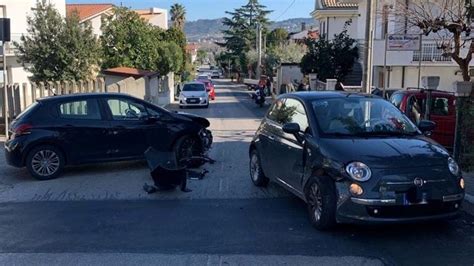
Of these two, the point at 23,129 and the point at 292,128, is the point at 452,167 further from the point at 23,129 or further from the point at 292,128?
the point at 23,129

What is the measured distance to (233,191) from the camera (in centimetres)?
881

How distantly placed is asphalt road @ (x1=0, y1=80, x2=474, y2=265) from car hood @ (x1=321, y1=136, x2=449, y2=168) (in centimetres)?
84

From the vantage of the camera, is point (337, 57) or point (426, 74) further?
point (337, 57)

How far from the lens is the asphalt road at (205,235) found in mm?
5562

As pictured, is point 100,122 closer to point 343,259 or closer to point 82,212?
point 82,212

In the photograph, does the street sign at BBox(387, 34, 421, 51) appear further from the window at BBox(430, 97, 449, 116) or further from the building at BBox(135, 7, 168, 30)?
the building at BBox(135, 7, 168, 30)

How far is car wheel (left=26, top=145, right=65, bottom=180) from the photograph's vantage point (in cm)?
1000

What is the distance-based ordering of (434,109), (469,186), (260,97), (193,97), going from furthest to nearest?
(260,97) < (193,97) < (434,109) < (469,186)

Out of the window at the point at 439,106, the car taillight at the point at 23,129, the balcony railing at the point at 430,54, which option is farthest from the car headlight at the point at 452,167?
the balcony railing at the point at 430,54

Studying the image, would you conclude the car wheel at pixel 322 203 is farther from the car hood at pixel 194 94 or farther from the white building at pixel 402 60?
the car hood at pixel 194 94

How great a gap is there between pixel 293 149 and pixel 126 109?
453 cm

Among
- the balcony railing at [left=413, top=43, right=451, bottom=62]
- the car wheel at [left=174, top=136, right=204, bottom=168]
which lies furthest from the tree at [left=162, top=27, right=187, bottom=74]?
the car wheel at [left=174, top=136, right=204, bottom=168]

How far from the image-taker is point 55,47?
23891mm

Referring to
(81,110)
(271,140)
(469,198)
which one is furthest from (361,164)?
(81,110)
